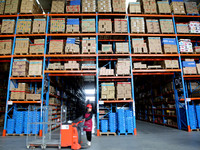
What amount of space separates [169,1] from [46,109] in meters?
11.5

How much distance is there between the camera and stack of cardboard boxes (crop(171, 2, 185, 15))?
1089 centimetres

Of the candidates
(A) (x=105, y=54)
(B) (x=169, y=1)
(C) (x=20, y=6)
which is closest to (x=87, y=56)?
(A) (x=105, y=54)

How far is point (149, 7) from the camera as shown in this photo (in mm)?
10844

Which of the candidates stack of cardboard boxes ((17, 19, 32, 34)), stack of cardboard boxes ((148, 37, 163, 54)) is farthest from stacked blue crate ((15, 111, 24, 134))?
stack of cardboard boxes ((148, 37, 163, 54))

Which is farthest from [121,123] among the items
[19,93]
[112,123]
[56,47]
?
[19,93]

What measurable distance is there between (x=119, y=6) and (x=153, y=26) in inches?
105

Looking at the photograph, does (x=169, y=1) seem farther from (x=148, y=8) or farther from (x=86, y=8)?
(x=86, y=8)

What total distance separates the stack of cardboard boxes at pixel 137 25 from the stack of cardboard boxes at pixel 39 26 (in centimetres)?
583

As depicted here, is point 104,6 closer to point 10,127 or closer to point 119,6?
point 119,6

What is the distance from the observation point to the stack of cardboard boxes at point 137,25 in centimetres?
1033

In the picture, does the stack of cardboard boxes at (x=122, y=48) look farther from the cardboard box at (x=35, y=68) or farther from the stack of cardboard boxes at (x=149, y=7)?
the cardboard box at (x=35, y=68)

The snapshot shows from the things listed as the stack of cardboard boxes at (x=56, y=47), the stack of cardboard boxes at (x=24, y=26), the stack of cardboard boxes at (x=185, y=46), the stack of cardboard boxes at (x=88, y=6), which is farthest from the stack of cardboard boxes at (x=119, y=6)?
the stack of cardboard boxes at (x=24, y=26)

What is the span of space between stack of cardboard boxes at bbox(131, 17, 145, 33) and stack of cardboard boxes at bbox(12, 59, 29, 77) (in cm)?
718

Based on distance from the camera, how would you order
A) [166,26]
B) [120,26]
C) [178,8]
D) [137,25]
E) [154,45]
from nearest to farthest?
[154,45] → [120,26] → [137,25] → [166,26] → [178,8]
